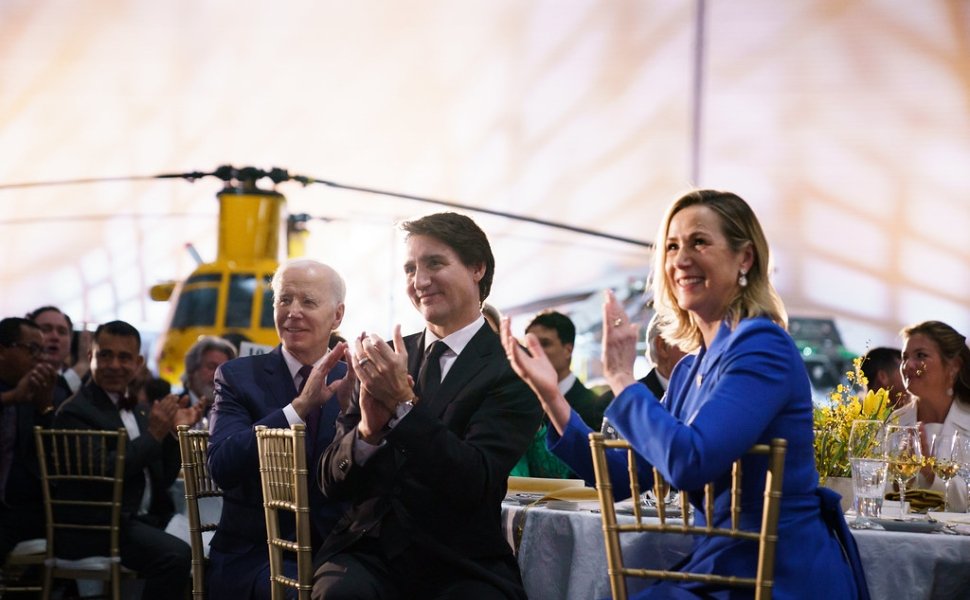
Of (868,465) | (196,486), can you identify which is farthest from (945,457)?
(196,486)

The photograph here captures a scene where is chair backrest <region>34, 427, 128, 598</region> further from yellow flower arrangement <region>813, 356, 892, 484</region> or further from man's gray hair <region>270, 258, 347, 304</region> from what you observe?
yellow flower arrangement <region>813, 356, 892, 484</region>

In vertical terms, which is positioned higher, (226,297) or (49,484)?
(226,297)

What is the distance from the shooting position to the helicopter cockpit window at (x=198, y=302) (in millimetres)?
11297

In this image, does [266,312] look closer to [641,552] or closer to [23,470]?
[23,470]

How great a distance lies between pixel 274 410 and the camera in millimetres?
2914

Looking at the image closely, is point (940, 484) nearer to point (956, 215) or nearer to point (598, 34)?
point (956, 215)

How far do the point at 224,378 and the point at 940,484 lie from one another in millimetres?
1866

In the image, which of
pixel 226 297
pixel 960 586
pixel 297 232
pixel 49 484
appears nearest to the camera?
pixel 960 586

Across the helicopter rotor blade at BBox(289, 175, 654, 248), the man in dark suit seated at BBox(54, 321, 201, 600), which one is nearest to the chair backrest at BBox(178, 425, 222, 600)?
the man in dark suit seated at BBox(54, 321, 201, 600)

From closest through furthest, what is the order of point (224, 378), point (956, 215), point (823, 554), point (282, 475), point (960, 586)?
point (823, 554), point (960, 586), point (282, 475), point (224, 378), point (956, 215)

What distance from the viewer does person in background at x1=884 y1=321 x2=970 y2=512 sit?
398 centimetres

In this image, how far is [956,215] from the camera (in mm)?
12125

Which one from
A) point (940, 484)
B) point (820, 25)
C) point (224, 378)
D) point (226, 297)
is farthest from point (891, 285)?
point (224, 378)

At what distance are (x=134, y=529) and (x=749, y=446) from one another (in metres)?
2.82
